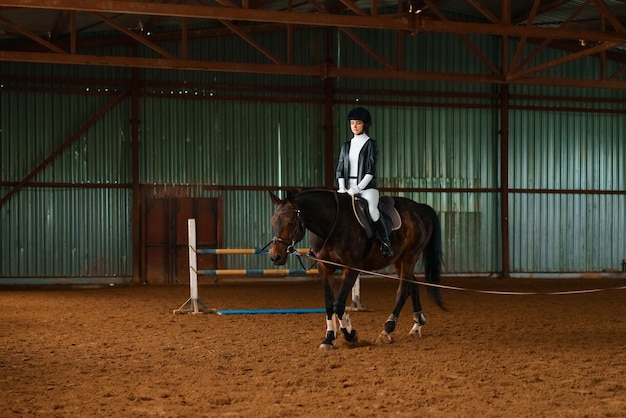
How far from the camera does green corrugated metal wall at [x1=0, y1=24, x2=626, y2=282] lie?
59.3ft

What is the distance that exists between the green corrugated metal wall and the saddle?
34.6 ft

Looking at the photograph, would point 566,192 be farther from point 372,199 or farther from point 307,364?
point 307,364

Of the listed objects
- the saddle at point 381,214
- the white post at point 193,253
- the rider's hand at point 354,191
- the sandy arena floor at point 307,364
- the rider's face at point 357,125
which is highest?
the rider's face at point 357,125

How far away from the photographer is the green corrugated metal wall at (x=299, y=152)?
18078mm

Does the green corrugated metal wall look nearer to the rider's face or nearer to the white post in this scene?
the white post

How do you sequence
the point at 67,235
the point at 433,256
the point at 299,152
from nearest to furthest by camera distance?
the point at 433,256
the point at 67,235
the point at 299,152

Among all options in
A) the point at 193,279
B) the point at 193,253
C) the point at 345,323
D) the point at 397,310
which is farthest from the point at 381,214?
the point at 193,279

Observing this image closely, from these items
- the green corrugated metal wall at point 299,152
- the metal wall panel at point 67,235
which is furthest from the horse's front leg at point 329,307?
the metal wall panel at point 67,235

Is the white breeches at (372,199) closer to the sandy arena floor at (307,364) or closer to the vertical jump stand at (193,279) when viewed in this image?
the sandy arena floor at (307,364)

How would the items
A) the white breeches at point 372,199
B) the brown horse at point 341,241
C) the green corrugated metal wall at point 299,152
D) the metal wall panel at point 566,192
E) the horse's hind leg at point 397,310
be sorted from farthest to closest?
the metal wall panel at point 566,192
the green corrugated metal wall at point 299,152
the horse's hind leg at point 397,310
the white breeches at point 372,199
the brown horse at point 341,241

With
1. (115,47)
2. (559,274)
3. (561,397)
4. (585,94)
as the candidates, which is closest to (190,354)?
(561,397)

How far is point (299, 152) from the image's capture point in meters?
19.3

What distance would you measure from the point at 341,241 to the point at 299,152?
452 inches

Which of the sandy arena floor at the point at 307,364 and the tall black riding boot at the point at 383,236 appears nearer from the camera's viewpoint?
the sandy arena floor at the point at 307,364
